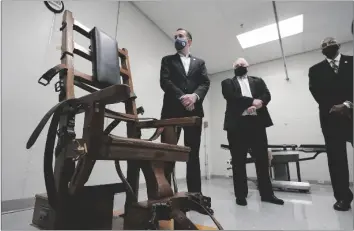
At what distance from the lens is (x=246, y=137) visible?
6.63 ft

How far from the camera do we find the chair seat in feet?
2.57

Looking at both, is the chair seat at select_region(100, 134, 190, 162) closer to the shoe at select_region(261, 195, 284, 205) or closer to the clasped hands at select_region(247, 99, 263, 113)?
the clasped hands at select_region(247, 99, 263, 113)

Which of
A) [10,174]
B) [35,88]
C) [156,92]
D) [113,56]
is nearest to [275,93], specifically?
[156,92]

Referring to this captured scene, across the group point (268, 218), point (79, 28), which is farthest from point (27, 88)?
point (268, 218)

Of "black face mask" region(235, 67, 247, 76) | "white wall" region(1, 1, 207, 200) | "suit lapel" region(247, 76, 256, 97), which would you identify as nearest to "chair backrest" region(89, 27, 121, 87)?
"white wall" region(1, 1, 207, 200)

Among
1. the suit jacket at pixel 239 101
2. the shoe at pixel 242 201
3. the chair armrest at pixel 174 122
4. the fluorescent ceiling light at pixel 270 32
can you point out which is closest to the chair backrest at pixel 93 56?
the chair armrest at pixel 174 122

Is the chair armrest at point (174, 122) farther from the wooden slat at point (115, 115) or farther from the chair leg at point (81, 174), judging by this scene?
the chair leg at point (81, 174)

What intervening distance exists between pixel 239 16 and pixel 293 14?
2.66 feet

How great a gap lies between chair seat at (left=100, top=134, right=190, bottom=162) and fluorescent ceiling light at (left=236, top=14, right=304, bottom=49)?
128 inches

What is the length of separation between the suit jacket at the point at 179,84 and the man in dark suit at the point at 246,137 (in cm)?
47

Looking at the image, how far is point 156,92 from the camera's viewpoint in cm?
345

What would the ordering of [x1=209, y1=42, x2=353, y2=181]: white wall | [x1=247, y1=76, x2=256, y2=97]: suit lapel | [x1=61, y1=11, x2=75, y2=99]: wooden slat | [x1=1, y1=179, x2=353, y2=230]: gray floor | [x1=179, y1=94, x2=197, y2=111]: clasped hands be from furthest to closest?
[x1=209, y1=42, x2=353, y2=181]: white wall, [x1=247, y1=76, x2=256, y2=97]: suit lapel, [x1=179, y1=94, x2=197, y2=111]: clasped hands, [x1=1, y1=179, x2=353, y2=230]: gray floor, [x1=61, y1=11, x2=75, y2=99]: wooden slat

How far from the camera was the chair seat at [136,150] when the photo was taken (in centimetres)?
78

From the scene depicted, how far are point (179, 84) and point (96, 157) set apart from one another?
1.09 metres
